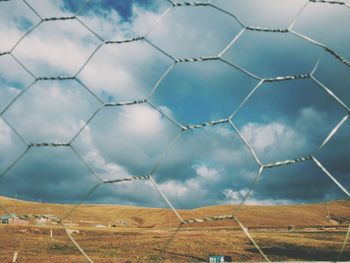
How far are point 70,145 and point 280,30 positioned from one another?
71 cm

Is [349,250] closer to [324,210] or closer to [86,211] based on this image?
[324,210]

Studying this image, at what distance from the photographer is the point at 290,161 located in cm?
91

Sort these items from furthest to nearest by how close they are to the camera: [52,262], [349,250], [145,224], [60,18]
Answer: [145,224] → [349,250] → [52,262] → [60,18]

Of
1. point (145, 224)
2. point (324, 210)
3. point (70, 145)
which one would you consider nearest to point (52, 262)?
point (70, 145)

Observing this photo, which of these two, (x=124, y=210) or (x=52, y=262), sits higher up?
(x=124, y=210)

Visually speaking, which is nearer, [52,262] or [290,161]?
[290,161]

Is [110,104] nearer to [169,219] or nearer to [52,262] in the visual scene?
[52,262]

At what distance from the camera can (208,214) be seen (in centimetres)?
6362

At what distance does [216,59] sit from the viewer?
122 centimetres

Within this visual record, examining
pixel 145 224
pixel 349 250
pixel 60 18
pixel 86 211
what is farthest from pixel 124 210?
pixel 60 18

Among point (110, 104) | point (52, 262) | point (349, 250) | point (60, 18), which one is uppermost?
point (349, 250)

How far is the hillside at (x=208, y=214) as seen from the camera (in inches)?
2532

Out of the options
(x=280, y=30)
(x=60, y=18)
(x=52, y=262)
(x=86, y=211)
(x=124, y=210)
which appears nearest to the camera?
(x=280, y=30)

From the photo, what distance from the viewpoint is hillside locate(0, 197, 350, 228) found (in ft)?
211
